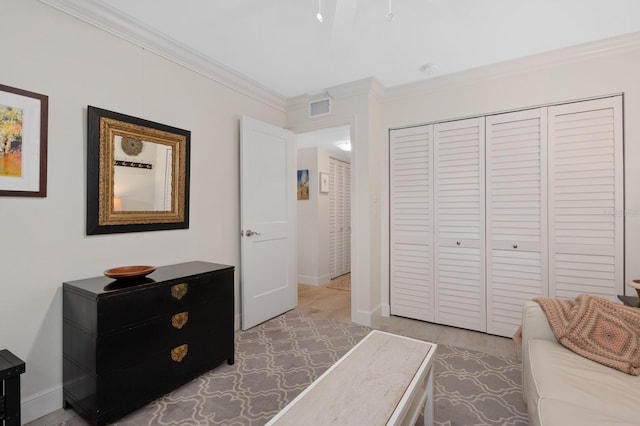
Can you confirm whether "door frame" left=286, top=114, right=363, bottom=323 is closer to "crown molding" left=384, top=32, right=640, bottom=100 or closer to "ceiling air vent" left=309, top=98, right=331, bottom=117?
"ceiling air vent" left=309, top=98, right=331, bottom=117

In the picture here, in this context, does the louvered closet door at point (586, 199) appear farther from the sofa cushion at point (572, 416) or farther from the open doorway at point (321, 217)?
the open doorway at point (321, 217)

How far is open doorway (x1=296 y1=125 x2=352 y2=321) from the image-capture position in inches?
187

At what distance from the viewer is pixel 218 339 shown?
2.27m

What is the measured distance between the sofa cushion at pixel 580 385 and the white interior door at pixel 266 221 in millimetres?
2303

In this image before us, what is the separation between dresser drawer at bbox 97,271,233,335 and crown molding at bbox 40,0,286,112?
Answer: 1.74m

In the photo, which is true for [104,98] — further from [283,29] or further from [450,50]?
[450,50]

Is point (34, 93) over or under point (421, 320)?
over

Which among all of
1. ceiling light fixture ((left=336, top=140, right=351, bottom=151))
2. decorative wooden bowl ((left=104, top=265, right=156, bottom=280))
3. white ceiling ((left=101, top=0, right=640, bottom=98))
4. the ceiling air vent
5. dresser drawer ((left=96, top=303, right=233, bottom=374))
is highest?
white ceiling ((left=101, top=0, right=640, bottom=98))

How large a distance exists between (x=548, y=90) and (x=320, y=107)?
2.12 meters

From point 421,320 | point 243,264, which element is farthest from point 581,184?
point 243,264

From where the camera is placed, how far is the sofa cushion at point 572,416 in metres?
1.08

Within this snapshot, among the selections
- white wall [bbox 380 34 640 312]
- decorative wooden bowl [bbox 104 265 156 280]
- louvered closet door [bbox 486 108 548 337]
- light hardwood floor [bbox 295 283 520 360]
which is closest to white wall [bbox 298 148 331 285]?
light hardwood floor [bbox 295 283 520 360]

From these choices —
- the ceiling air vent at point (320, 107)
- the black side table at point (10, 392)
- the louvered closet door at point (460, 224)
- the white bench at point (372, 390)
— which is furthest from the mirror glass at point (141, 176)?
the louvered closet door at point (460, 224)

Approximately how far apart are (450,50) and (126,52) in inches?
97.4
